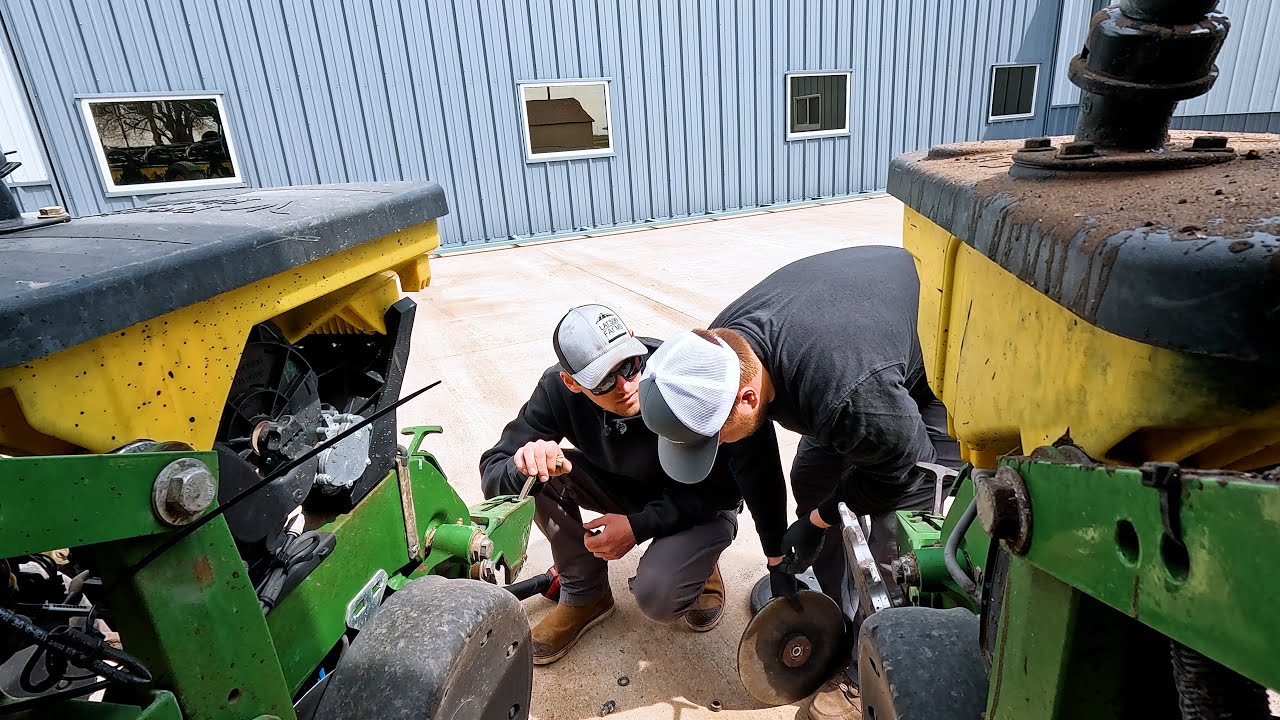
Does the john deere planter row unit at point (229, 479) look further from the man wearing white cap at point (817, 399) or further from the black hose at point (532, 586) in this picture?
the man wearing white cap at point (817, 399)

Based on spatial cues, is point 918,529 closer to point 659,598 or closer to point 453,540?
point 659,598

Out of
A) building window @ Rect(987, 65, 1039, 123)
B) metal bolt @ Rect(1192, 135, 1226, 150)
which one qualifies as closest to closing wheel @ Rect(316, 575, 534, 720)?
metal bolt @ Rect(1192, 135, 1226, 150)

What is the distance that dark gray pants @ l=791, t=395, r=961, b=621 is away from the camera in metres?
2.03

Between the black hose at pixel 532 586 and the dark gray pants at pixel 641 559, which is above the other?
A: the dark gray pants at pixel 641 559

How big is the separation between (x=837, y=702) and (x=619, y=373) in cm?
118

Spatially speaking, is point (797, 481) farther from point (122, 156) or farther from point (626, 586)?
point (122, 156)

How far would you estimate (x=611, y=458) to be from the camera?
237cm

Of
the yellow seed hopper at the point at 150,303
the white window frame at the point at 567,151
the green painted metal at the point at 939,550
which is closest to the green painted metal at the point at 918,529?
the green painted metal at the point at 939,550

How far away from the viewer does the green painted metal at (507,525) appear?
6.75 feet

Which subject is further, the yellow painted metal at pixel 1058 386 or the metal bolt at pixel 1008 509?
the metal bolt at pixel 1008 509

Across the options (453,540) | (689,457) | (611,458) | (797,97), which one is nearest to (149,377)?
(453,540)

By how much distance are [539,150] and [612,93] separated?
1241 mm

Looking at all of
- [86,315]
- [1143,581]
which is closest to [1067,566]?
[1143,581]

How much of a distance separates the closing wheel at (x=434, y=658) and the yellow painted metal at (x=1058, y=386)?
101cm
